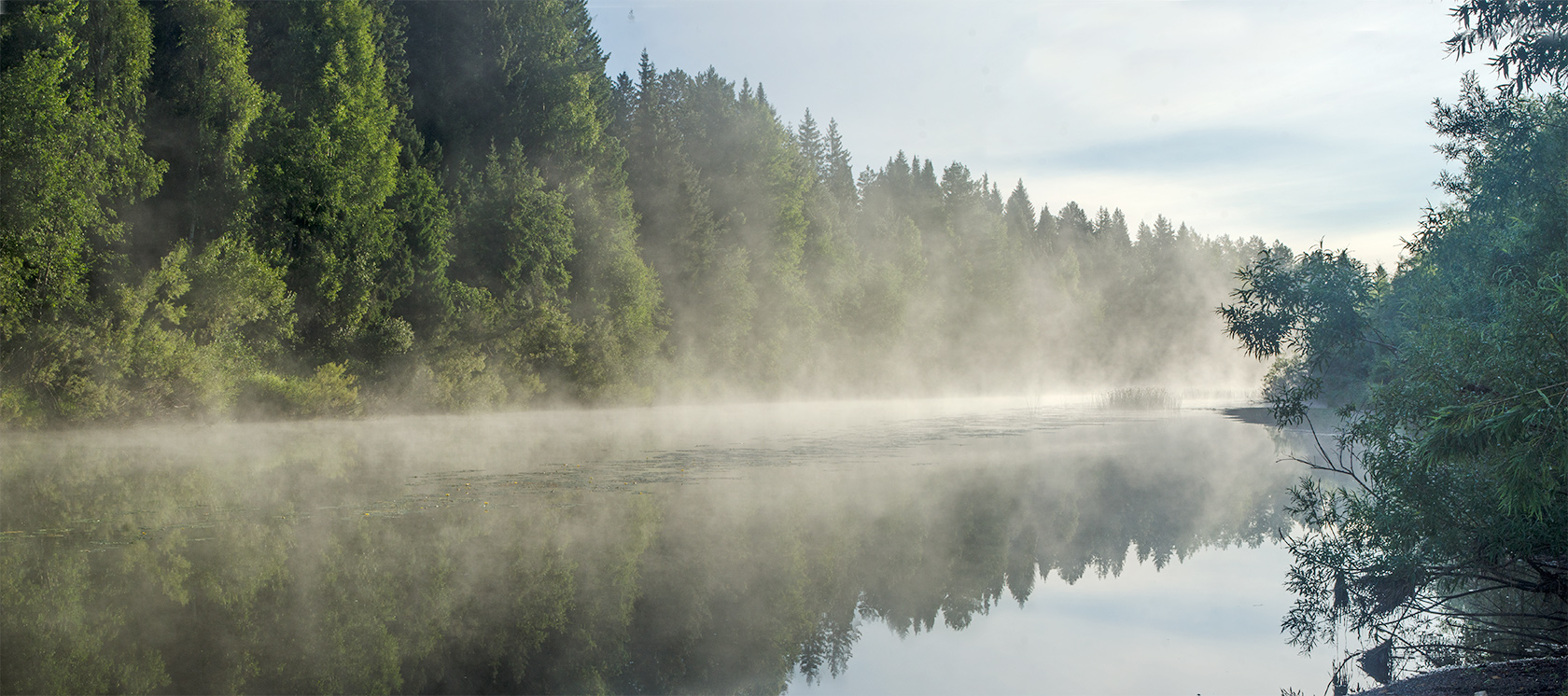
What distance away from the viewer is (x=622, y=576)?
11.3 meters

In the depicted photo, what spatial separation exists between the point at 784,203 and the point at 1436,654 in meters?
55.2

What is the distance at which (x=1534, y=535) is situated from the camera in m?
8.89

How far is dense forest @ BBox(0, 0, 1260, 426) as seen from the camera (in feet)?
85.9

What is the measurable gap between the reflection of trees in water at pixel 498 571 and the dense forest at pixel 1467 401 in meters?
3.65

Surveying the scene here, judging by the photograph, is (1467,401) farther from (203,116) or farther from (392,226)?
(392,226)

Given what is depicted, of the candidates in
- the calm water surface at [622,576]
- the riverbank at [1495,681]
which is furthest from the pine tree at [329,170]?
the riverbank at [1495,681]

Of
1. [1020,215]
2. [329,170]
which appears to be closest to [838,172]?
[1020,215]

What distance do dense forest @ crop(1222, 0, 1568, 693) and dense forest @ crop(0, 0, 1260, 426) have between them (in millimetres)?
27734

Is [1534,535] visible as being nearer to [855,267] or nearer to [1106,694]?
[1106,694]

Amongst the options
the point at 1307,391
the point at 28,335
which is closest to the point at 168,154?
the point at 28,335

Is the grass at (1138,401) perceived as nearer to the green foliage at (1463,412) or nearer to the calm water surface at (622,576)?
the calm water surface at (622,576)

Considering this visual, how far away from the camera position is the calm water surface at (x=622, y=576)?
8242 millimetres

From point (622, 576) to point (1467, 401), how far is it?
28.1 ft

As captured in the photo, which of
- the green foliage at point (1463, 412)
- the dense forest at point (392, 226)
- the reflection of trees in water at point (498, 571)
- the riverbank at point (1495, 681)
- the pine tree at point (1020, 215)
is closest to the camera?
the green foliage at point (1463, 412)
